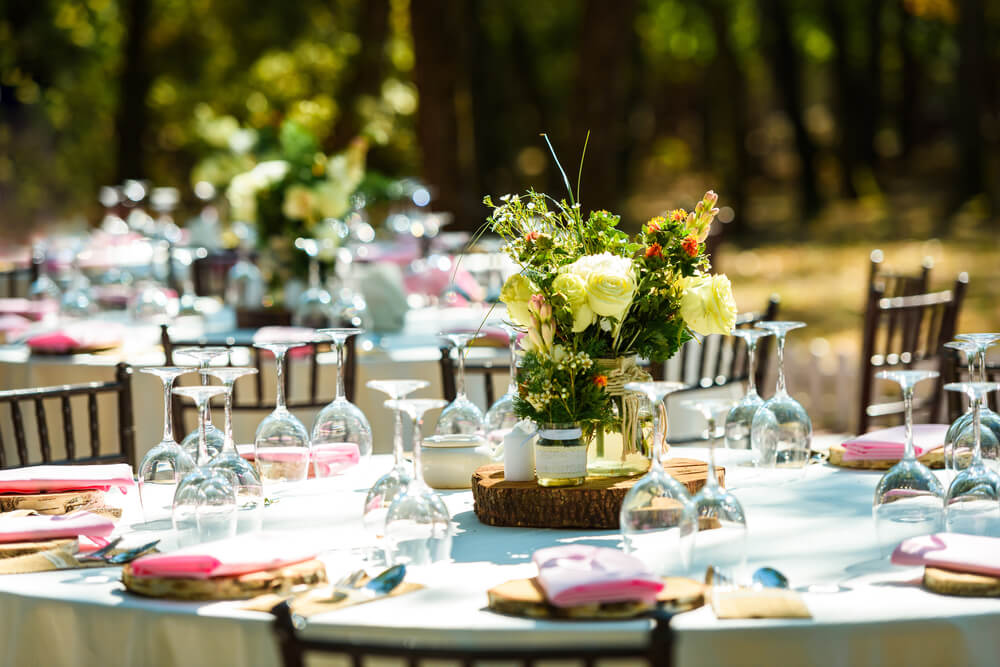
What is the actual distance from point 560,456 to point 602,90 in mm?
9917

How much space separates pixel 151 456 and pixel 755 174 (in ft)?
105

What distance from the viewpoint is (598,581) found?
8.36 feet

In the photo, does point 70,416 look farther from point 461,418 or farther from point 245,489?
point 245,489

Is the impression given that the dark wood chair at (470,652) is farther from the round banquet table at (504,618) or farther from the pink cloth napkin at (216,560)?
the pink cloth napkin at (216,560)

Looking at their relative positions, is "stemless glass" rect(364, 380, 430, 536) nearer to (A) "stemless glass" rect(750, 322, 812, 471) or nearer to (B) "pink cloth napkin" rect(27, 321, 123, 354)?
(A) "stemless glass" rect(750, 322, 812, 471)

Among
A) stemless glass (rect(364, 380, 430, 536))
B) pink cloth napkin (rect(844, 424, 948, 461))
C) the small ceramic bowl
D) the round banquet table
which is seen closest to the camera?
the round banquet table

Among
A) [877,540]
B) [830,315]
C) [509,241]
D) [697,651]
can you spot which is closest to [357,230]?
[509,241]

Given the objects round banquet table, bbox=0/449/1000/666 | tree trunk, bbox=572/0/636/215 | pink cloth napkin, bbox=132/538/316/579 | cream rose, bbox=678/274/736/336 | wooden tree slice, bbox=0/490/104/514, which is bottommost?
round banquet table, bbox=0/449/1000/666

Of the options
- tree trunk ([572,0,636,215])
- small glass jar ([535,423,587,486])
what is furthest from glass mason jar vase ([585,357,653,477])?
tree trunk ([572,0,636,215])

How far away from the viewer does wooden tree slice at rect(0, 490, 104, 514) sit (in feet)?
11.6

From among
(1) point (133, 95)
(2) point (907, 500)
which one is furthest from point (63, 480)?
(1) point (133, 95)

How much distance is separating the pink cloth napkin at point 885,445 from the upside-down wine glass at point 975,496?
2.81 ft

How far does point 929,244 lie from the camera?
19656 millimetres

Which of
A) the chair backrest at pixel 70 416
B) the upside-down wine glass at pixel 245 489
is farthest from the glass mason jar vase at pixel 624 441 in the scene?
the chair backrest at pixel 70 416
